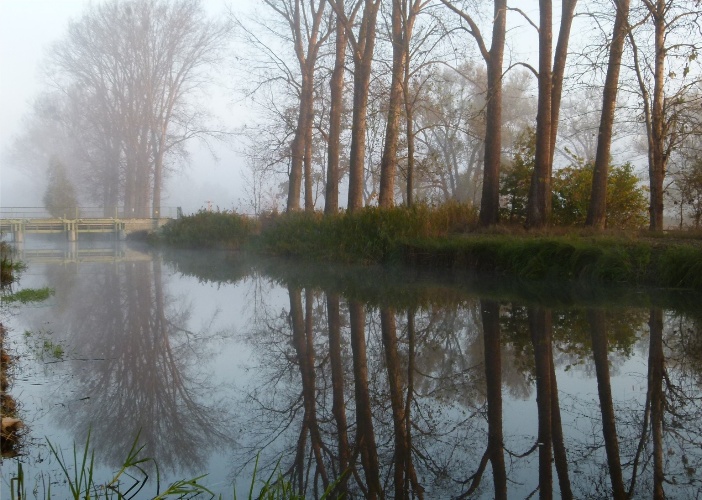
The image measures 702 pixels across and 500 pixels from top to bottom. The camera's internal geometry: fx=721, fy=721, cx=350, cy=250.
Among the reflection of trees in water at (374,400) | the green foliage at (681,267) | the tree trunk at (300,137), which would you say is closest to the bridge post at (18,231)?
the tree trunk at (300,137)

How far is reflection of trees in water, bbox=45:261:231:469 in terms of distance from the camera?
12.7 ft

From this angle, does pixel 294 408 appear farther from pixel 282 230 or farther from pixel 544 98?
pixel 282 230

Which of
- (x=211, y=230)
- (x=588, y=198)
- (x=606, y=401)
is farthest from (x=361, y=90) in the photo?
(x=606, y=401)

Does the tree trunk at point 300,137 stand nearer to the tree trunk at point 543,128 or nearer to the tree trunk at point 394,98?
the tree trunk at point 394,98

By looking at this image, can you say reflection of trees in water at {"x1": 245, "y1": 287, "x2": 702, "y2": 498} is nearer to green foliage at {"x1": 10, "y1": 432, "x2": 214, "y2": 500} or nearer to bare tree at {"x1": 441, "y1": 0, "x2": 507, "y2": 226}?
green foliage at {"x1": 10, "y1": 432, "x2": 214, "y2": 500}

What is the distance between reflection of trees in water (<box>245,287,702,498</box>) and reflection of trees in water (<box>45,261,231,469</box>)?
0.36 m

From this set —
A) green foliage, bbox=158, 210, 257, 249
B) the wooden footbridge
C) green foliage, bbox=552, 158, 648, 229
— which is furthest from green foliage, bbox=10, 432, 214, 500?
the wooden footbridge

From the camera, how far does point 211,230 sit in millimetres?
25375

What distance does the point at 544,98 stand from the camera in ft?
51.8

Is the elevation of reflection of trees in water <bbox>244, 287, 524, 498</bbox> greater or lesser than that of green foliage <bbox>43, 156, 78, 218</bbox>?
lesser

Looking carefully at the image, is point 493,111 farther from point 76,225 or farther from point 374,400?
point 76,225

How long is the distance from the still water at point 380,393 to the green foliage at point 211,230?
1467 centimetres

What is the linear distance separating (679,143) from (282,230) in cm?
1050

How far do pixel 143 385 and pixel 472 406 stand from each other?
7.57 ft
